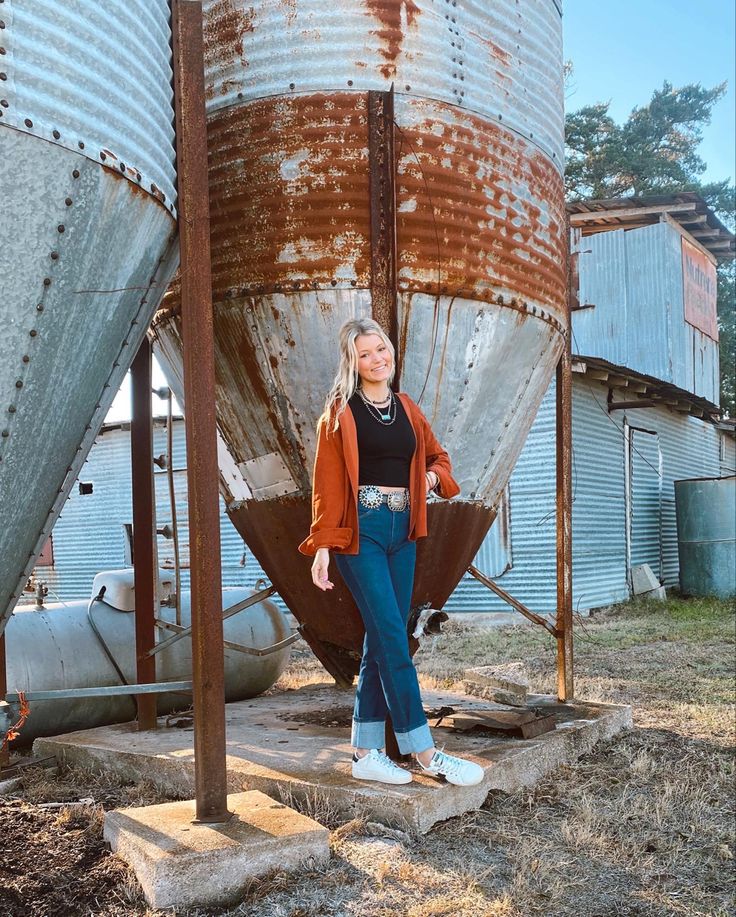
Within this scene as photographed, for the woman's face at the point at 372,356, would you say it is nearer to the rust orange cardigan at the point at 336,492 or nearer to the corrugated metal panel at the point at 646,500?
the rust orange cardigan at the point at 336,492

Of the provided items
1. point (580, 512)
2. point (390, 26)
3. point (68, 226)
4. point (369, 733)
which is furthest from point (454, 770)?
point (580, 512)

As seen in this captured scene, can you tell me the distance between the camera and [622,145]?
87.8 feet

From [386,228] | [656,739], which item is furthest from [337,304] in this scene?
[656,739]

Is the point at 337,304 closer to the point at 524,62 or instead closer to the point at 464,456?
the point at 464,456

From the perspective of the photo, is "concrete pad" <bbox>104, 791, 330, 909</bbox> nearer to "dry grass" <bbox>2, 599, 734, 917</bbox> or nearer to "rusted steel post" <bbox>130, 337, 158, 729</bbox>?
"dry grass" <bbox>2, 599, 734, 917</bbox>

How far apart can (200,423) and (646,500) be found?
12.9 metres

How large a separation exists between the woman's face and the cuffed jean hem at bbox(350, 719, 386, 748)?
54.4 inches

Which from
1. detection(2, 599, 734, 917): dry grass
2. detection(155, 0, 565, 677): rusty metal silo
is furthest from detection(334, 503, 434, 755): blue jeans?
detection(155, 0, 565, 677): rusty metal silo

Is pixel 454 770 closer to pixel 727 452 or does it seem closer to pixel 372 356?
pixel 372 356

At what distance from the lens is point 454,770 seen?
348 centimetres

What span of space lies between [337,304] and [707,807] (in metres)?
2.68

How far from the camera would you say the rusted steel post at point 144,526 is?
15.7 ft

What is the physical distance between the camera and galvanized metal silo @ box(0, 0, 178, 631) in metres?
2.43

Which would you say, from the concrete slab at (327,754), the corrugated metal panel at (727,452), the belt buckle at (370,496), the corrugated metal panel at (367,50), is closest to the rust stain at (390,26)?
the corrugated metal panel at (367,50)
